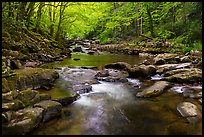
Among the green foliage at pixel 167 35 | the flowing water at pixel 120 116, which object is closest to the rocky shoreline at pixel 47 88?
the flowing water at pixel 120 116

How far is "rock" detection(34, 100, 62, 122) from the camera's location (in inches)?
200

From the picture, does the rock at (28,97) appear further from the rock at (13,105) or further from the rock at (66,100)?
the rock at (66,100)

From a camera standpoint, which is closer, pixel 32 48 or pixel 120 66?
pixel 120 66

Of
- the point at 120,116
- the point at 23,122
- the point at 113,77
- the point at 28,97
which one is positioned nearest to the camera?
the point at 23,122

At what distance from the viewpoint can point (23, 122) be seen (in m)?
4.43

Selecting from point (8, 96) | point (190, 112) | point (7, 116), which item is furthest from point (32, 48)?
point (190, 112)

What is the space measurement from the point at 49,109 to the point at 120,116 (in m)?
1.67

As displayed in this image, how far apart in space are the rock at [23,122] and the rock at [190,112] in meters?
3.28

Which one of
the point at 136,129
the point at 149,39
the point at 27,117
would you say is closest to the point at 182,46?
the point at 149,39

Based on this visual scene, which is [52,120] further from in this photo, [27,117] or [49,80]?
[49,80]

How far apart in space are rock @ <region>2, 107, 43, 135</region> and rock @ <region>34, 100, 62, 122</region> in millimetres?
162

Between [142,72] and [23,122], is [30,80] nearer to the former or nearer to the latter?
[23,122]

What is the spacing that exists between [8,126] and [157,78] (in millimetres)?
6263

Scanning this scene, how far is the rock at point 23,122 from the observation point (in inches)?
169
